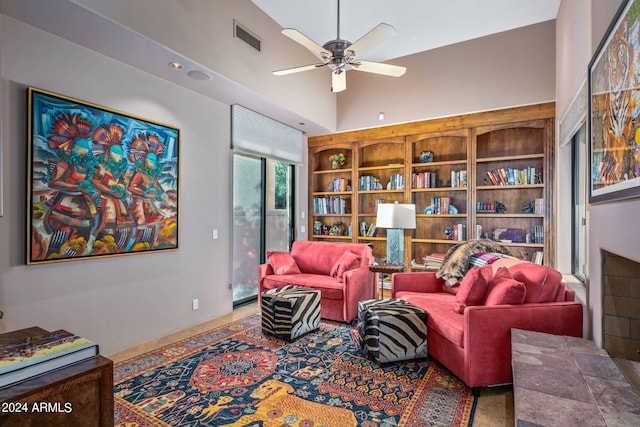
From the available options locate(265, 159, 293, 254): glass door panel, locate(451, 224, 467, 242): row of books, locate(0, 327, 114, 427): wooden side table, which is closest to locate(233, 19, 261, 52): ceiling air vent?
locate(265, 159, 293, 254): glass door panel

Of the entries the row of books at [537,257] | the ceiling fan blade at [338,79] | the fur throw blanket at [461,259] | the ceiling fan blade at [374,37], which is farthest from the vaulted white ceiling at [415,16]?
the row of books at [537,257]

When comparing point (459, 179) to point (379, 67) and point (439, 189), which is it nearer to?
point (439, 189)

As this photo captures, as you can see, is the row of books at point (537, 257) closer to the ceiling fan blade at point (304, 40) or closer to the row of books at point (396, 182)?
the row of books at point (396, 182)

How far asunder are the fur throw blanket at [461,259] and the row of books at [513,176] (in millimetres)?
1515

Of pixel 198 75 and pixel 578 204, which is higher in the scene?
pixel 198 75

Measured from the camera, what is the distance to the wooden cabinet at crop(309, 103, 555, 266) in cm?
436

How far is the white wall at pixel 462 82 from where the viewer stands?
165 inches

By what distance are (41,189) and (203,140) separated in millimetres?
1732

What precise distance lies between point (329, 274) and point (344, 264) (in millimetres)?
416

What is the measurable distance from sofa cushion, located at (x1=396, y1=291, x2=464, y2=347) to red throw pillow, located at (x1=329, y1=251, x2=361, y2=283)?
0.77 meters

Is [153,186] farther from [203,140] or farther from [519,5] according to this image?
[519,5]

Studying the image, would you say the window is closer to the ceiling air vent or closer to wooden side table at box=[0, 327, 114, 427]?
the ceiling air vent

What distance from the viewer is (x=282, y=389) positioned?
7.81ft

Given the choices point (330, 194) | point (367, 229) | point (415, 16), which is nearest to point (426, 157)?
point (367, 229)
